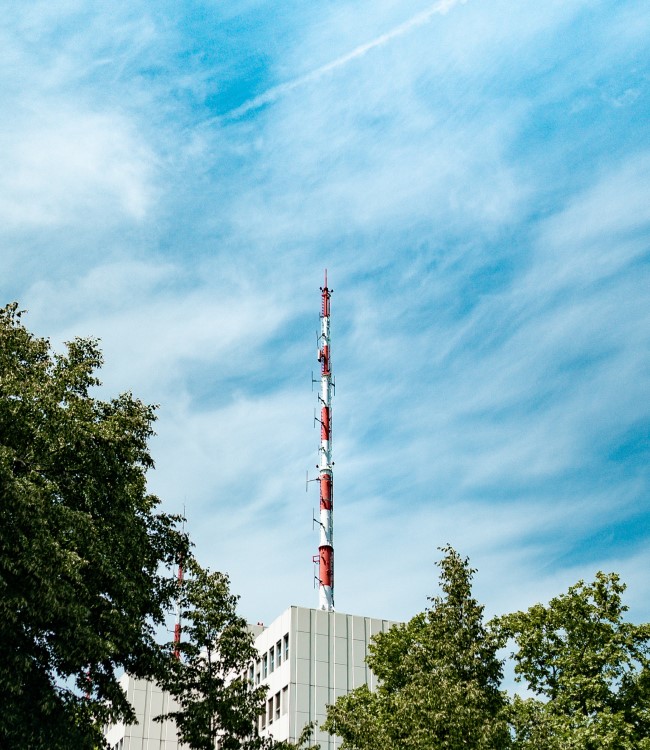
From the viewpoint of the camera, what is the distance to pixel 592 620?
38.7 metres

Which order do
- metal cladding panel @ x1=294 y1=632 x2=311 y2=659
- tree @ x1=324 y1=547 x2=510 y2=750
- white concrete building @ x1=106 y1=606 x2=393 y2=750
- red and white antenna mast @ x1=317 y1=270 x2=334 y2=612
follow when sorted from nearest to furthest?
tree @ x1=324 y1=547 x2=510 y2=750 < white concrete building @ x1=106 y1=606 x2=393 y2=750 < metal cladding panel @ x1=294 y1=632 x2=311 y2=659 < red and white antenna mast @ x1=317 y1=270 x2=334 y2=612

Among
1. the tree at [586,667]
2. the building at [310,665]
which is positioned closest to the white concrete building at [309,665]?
the building at [310,665]

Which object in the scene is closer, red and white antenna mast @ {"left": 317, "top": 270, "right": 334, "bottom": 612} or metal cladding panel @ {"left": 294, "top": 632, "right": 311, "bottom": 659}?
metal cladding panel @ {"left": 294, "top": 632, "right": 311, "bottom": 659}

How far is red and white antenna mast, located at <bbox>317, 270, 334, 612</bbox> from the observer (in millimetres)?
78312

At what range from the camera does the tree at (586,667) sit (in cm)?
3447

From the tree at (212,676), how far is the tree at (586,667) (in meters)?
10.1

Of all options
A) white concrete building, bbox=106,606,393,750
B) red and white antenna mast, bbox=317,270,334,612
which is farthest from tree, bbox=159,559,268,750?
red and white antenna mast, bbox=317,270,334,612

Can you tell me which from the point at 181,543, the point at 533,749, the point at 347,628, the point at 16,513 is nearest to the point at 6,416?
the point at 16,513

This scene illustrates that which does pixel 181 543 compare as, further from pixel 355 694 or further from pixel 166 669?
pixel 355 694

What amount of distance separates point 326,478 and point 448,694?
59034 millimetres

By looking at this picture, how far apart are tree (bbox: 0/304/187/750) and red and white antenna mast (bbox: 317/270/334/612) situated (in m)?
45.9

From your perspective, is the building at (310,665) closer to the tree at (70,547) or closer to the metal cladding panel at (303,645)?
the metal cladding panel at (303,645)

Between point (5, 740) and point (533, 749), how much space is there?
1497 cm

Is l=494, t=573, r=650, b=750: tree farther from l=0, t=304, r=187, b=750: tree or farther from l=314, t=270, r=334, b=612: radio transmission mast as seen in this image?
l=314, t=270, r=334, b=612: radio transmission mast
